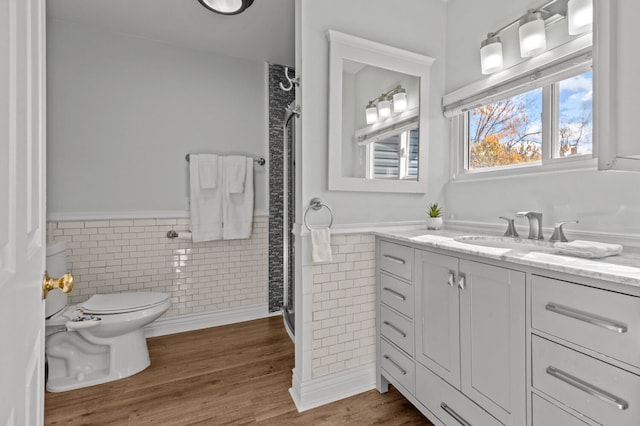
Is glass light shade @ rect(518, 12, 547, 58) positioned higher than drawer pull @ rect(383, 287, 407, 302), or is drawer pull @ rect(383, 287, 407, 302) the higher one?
glass light shade @ rect(518, 12, 547, 58)

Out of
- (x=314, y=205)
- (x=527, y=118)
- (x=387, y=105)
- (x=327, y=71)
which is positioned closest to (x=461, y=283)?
(x=314, y=205)

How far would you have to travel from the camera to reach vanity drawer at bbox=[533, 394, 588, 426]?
981 mm

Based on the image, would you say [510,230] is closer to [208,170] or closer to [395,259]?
[395,259]

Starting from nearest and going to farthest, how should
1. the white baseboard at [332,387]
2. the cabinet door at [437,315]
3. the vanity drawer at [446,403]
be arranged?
the vanity drawer at [446,403]
the cabinet door at [437,315]
the white baseboard at [332,387]

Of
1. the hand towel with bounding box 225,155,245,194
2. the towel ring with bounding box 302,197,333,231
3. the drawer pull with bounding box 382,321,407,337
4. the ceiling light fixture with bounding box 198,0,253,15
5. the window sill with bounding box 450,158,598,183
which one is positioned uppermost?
the ceiling light fixture with bounding box 198,0,253,15

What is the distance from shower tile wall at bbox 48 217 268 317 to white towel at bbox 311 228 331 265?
1.41 metres

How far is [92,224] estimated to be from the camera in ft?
8.20

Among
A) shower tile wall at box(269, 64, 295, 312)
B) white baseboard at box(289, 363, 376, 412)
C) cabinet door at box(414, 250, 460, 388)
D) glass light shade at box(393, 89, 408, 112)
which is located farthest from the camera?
shower tile wall at box(269, 64, 295, 312)

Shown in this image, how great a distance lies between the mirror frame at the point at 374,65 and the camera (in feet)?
6.03

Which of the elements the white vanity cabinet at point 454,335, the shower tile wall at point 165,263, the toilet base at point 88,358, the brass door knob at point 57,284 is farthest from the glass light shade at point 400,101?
the toilet base at point 88,358

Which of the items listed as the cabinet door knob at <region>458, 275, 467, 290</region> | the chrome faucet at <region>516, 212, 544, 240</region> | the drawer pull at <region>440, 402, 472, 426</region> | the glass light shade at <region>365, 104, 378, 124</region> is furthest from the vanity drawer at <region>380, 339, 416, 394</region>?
the glass light shade at <region>365, 104, 378, 124</region>

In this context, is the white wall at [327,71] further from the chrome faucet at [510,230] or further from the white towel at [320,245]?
the chrome faucet at [510,230]

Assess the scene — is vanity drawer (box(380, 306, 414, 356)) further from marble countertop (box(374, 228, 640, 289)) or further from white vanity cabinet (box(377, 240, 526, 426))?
marble countertop (box(374, 228, 640, 289))

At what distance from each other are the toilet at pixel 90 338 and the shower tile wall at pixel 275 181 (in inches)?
46.9
